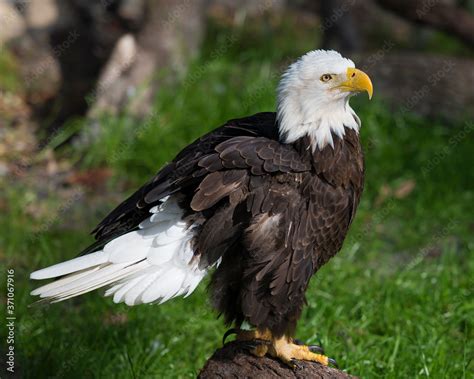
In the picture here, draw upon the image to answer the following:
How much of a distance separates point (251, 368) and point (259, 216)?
2.28 feet

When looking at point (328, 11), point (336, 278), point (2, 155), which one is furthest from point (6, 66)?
point (336, 278)

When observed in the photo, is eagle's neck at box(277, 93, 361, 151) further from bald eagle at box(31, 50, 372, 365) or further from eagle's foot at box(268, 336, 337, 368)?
eagle's foot at box(268, 336, 337, 368)

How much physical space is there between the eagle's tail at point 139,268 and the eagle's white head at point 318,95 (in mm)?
668

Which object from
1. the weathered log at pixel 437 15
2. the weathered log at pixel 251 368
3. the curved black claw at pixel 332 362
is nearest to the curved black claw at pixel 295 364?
the weathered log at pixel 251 368

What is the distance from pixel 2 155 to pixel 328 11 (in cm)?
374

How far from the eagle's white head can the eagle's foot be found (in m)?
0.92

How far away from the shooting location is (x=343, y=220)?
352 centimetres

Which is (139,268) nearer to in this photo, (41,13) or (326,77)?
(326,77)

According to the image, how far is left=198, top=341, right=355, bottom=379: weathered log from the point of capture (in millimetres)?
3453

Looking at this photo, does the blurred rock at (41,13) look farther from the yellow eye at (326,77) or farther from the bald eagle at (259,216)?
the yellow eye at (326,77)

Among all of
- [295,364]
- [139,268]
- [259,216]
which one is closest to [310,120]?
[259,216]

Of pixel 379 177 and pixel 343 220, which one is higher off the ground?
pixel 343 220

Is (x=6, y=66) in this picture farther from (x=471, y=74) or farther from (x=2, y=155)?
(x=471, y=74)

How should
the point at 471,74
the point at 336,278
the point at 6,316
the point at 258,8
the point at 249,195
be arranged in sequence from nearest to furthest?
the point at 249,195 < the point at 6,316 < the point at 336,278 < the point at 471,74 < the point at 258,8
